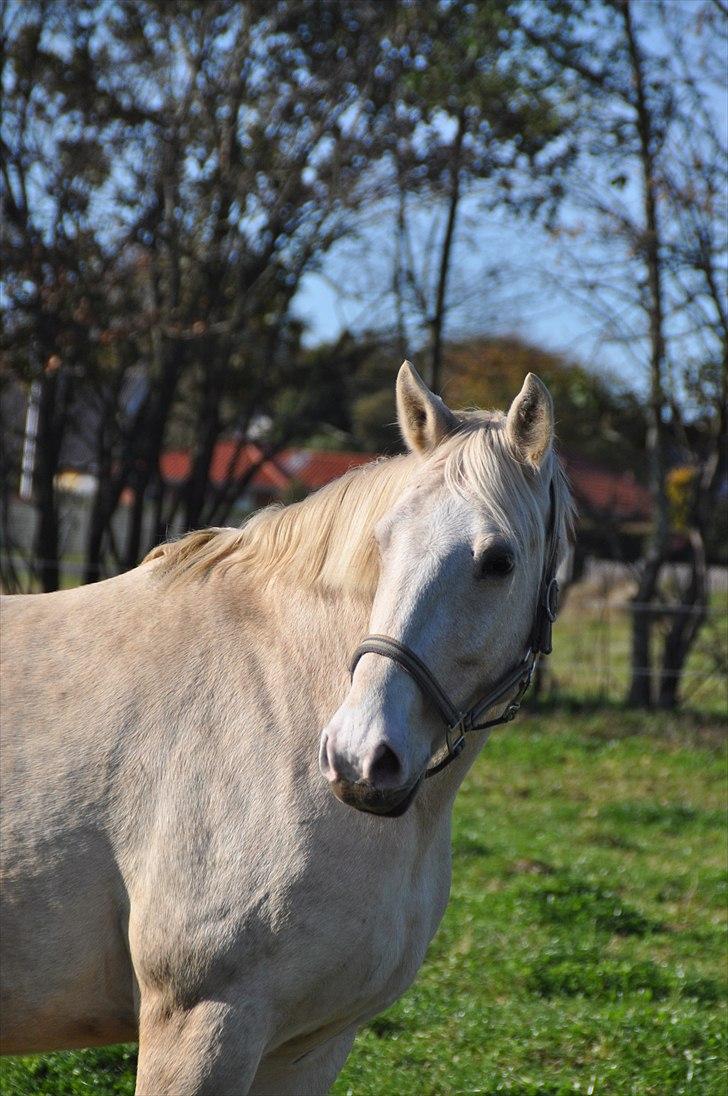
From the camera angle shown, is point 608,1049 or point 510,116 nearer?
point 608,1049

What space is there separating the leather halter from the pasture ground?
1.68 meters

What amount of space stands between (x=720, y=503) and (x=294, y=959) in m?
9.76

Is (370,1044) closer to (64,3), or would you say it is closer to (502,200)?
(502,200)

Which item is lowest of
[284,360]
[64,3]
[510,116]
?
[284,360]

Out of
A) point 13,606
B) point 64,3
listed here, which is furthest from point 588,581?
point 13,606

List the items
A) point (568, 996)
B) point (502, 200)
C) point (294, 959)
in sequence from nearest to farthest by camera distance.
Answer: point (294, 959)
point (568, 996)
point (502, 200)

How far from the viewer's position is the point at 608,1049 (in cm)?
367

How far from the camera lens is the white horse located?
214 cm

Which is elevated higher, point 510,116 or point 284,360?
point 510,116

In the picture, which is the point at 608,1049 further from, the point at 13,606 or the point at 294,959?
the point at 13,606

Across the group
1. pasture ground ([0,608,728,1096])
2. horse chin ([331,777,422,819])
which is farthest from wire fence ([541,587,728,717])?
horse chin ([331,777,422,819])

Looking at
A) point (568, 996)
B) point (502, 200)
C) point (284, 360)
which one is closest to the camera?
point (568, 996)

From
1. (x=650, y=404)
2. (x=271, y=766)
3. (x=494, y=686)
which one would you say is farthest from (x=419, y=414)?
(x=650, y=404)

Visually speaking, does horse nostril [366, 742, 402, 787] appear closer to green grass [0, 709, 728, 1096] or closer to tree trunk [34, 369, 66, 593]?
green grass [0, 709, 728, 1096]
